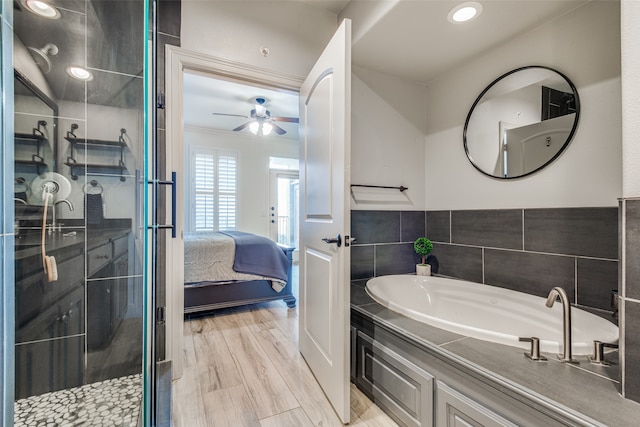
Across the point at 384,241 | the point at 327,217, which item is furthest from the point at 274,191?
the point at 327,217

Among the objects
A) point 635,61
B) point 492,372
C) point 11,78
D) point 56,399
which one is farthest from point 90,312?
point 635,61

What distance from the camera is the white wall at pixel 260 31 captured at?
5.91ft

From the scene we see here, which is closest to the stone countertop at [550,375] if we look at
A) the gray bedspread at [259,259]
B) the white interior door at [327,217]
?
the white interior door at [327,217]

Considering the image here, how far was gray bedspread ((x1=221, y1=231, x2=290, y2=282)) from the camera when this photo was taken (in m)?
2.89

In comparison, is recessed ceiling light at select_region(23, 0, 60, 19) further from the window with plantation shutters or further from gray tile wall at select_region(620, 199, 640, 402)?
the window with plantation shutters

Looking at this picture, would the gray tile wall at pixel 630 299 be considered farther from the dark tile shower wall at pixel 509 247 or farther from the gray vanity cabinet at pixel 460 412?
the dark tile shower wall at pixel 509 247

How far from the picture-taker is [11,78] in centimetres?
76

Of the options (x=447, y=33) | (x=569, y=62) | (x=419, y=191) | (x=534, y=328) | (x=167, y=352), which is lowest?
(x=167, y=352)

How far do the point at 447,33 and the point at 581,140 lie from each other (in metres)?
1.04

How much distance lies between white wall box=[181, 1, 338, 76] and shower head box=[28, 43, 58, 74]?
2.53 ft

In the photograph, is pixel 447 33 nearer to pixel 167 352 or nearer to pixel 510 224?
pixel 510 224

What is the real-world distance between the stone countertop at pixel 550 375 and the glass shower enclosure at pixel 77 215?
122 centimetres

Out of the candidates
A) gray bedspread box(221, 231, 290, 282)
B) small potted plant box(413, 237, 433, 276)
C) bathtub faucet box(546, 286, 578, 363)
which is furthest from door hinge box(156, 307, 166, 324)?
bathtub faucet box(546, 286, 578, 363)

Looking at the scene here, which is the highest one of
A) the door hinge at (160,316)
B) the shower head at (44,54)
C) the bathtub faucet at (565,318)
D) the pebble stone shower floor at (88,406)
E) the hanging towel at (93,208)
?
the shower head at (44,54)
